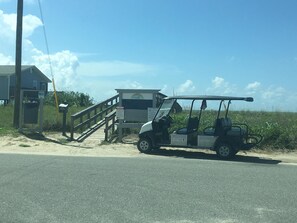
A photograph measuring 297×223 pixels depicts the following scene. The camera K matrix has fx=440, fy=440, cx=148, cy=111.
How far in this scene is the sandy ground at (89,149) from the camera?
1388cm

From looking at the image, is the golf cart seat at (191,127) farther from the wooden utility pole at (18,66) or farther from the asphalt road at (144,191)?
the wooden utility pole at (18,66)

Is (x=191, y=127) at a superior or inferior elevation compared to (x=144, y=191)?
superior

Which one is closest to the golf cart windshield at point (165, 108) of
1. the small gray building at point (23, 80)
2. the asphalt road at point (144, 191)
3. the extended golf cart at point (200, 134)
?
the extended golf cart at point (200, 134)

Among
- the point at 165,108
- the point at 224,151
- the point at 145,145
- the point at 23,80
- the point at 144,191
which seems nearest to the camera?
the point at 144,191

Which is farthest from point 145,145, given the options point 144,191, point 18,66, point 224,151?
point 18,66

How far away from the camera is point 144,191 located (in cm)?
787

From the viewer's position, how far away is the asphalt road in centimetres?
629

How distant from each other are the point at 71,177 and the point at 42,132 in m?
9.70

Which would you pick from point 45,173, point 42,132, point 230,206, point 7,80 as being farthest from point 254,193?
point 7,80

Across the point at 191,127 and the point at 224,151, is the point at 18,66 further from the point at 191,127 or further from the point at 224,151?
the point at 224,151

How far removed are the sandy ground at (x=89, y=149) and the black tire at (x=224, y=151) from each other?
0.44 metres

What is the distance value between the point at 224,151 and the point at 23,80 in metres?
40.2

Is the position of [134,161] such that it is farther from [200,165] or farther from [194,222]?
[194,222]

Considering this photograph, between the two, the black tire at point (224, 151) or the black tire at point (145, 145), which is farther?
the black tire at point (145, 145)
